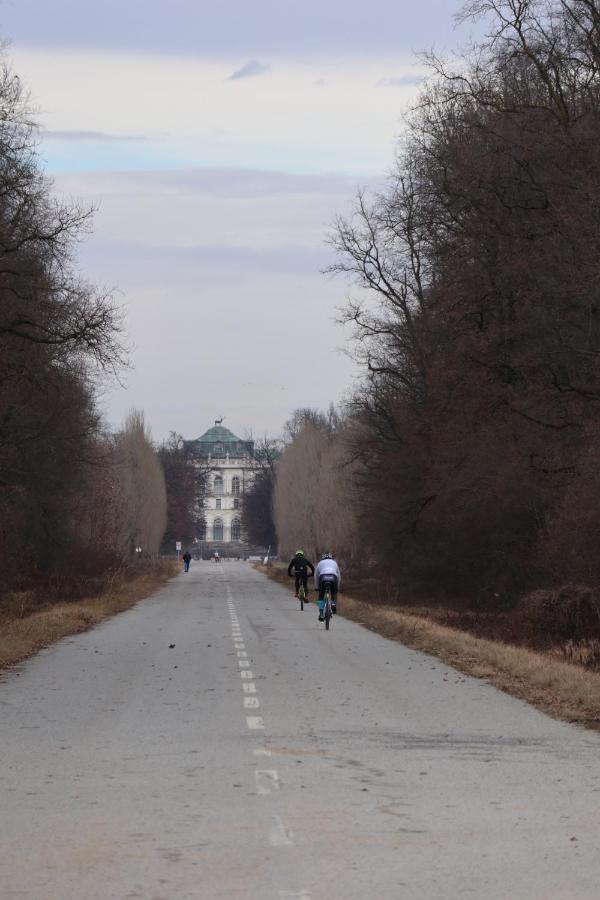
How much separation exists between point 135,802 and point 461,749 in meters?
3.75

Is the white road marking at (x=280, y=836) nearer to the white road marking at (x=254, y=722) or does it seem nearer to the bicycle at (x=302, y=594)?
the white road marking at (x=254, y=722)

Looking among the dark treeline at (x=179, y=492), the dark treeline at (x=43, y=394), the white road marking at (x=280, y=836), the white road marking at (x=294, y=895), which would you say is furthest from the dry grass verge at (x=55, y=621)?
the dark treeline at (x=179, y=492)

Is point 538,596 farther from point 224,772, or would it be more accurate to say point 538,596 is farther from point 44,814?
point 44,814

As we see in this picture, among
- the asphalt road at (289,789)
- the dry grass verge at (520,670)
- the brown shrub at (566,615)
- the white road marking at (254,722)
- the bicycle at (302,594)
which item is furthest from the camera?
the bicycle at (302,594)

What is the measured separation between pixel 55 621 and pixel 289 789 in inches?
864

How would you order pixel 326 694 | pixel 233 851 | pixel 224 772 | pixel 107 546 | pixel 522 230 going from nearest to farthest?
pixel 233 851, pixel 224 772, pixel 326 694, pixel 522 230, pixel 107 546

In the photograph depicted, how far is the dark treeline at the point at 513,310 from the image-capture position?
102 ft

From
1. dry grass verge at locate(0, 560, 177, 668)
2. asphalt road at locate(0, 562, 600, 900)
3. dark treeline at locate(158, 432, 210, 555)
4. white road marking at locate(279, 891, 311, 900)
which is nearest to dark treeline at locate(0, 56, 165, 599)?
dry grass verge at locate(0, 560, 177, 668)

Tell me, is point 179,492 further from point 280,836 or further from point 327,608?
point 280,836

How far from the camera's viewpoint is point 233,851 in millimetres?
7820

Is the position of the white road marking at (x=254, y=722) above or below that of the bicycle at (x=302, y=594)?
below

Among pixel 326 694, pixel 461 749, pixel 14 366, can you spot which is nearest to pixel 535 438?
pixel 14 366

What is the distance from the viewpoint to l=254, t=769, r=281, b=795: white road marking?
32.7 feet

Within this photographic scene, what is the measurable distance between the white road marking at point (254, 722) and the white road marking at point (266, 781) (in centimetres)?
277
